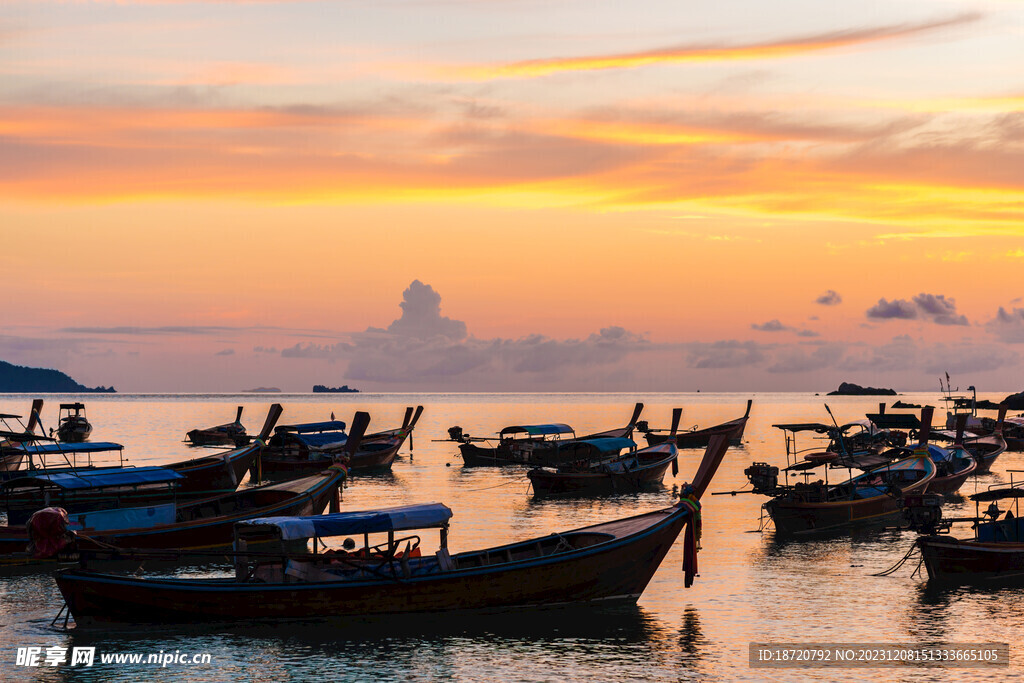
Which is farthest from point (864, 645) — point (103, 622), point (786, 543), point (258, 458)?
point (258, 458)

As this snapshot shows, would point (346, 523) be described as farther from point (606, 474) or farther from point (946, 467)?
point (946, 467)

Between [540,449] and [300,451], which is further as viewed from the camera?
[540,449]

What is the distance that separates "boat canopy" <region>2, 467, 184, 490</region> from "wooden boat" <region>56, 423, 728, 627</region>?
1329 centimetres

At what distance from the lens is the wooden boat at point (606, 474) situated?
65000mm

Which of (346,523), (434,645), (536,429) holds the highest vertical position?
(536,429)

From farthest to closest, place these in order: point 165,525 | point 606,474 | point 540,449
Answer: point 540,449
point 606,474
point 165,525

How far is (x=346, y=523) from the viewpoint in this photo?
2930cm

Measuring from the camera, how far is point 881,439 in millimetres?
96062

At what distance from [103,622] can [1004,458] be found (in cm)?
10201

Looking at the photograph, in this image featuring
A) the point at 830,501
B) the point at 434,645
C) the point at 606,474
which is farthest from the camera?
the point at 606,474

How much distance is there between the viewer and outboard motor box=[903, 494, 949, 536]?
35.9 metres

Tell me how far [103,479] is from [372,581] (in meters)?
17.8

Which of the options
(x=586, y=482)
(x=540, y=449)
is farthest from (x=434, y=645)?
(x=540, y=449)

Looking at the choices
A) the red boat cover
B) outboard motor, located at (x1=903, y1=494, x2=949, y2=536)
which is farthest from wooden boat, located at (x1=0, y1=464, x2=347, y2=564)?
outboard motor, located at (x1=903, y1=494, x2=949, y2=536)
